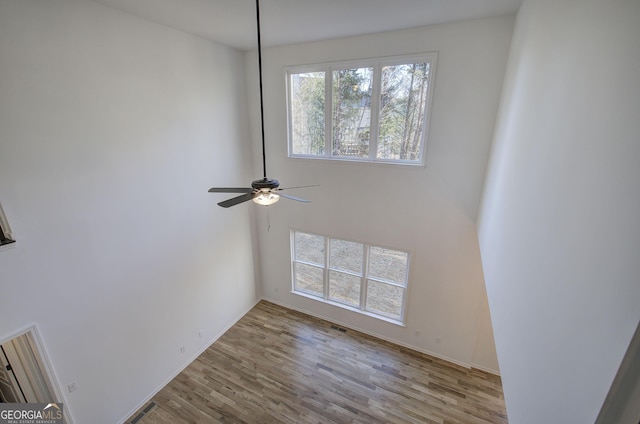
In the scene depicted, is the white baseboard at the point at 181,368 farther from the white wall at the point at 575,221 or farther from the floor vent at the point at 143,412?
A: the white wall at the point at 575,221

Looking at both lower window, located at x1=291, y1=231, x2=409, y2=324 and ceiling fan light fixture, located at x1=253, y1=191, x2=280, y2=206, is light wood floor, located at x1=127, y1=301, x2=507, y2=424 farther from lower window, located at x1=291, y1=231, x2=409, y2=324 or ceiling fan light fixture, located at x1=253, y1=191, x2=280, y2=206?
ceiling fan light fixture, located at x1=253, y1=191, x2=280, y2=206

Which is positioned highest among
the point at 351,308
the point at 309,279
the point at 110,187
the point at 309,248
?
the point at 110,187

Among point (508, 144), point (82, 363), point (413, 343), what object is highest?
point (508, 144)

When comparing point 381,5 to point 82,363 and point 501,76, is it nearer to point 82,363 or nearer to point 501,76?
point 501,76

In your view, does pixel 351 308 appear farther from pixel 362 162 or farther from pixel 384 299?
pixel 362 162

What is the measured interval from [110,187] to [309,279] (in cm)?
424

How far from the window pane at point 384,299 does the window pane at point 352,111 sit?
2.68 meters

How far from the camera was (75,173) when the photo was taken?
3.22 metres

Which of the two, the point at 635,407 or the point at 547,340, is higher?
the point at 635,407

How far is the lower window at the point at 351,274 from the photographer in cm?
550

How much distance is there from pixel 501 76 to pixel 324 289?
500 centimetres

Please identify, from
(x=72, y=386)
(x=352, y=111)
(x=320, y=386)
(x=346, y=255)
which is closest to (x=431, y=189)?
(x=352, y=111)

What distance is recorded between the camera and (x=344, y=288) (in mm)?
6125

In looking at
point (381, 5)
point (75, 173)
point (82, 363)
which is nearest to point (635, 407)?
point (381, 5)
